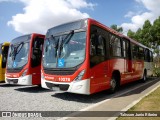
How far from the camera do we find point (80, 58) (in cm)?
825

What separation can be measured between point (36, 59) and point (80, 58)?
3.85 m

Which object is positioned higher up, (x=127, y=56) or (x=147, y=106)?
(x=127, y=56)

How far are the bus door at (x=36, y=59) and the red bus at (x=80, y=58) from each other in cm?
172

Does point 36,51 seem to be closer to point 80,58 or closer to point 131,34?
point 80,58

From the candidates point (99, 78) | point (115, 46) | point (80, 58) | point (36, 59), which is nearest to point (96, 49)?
point (80, 58)

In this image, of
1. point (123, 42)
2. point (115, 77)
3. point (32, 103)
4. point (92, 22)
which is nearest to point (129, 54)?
point (123, 42)

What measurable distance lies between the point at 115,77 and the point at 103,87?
1.79 m

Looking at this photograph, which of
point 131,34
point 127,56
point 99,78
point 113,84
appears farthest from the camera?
point 131,34

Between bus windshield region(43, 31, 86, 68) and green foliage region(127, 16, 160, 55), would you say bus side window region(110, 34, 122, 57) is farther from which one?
green foliage region(127, 16, 160, 55)

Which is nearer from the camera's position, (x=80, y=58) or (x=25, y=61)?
(x=80, y=58)

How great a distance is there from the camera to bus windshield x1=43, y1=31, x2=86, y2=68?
8352 millimetres

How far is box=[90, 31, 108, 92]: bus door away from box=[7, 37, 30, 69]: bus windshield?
12.8ft

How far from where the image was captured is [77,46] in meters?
8.46

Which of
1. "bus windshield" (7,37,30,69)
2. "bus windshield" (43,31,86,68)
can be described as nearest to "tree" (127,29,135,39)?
"bus windshield" (7,37,30,69)
